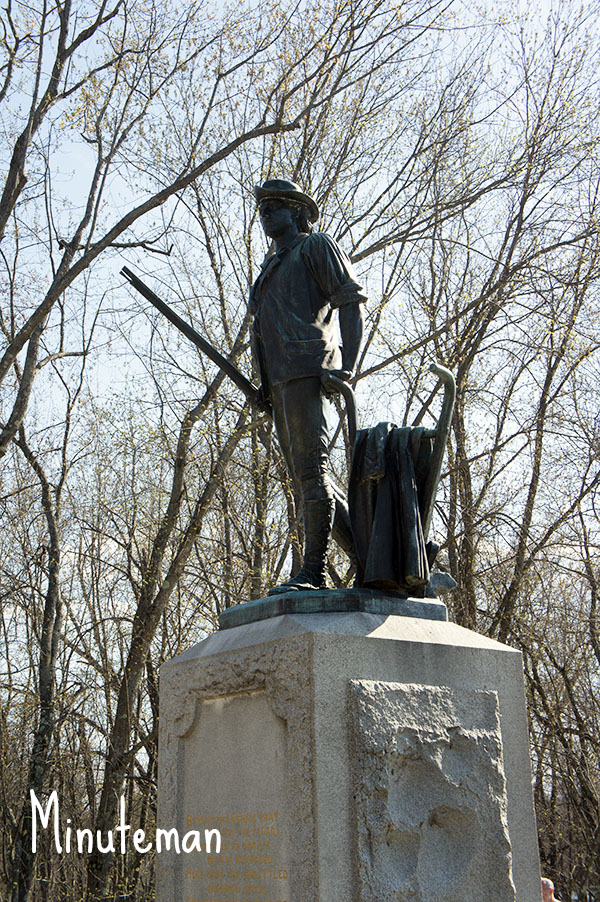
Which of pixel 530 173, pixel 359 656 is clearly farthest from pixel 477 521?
pixel 359 656

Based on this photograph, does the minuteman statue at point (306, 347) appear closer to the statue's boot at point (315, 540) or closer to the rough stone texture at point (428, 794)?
the statue's boot at point (315, 540)

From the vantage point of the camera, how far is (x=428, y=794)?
163 inches

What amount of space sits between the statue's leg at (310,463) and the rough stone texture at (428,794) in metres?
0.78

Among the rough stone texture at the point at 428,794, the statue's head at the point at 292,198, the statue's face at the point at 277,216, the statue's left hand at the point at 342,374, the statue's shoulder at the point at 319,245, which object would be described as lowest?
the rough stone texture at the point at 428,794

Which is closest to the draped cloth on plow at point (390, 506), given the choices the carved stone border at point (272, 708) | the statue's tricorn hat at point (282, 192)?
the carved stone border at point (272, 708)

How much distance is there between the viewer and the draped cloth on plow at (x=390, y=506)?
4.54 m

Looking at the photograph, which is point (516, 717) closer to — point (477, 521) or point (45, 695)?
point (477, 521)

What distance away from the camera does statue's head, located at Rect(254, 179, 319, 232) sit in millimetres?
5121

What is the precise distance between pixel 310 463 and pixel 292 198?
153cm

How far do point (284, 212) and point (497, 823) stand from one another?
3324mm

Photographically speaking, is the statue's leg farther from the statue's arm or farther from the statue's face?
the statue's face

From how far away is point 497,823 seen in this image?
431cm

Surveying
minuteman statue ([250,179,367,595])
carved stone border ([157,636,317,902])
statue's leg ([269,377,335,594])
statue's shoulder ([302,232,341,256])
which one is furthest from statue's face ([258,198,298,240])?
carved stone border ([157,636,317,902])

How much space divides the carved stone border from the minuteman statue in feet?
1.53
